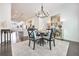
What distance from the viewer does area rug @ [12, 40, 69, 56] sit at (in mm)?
2018

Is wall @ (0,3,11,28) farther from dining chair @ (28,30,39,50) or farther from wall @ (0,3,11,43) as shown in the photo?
dining chair @ (28,30,39,50)

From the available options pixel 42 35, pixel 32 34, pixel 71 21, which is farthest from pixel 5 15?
pixel 71 21

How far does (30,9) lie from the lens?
2.04 meters

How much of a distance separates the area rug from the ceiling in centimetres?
55

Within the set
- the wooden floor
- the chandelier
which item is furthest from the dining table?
the wooden floor

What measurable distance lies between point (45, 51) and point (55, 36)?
36 cm

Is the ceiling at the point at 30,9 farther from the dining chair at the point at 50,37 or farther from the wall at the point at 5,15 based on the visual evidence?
the dining chair at the point at 50,37

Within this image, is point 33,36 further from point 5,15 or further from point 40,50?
point 5,15

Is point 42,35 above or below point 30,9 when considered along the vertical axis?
below

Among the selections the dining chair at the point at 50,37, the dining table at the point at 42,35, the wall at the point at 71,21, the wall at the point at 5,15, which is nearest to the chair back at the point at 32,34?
the dining table at the point at 42,35

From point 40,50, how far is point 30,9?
850mm

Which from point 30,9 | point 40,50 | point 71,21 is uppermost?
point 30,9

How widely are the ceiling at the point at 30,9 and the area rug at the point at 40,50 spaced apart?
1.81 ft

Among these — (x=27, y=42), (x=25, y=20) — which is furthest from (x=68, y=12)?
(x=27, y=42)
